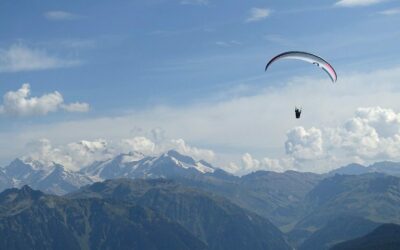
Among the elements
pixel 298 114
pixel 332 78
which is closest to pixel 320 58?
pixel 332 78

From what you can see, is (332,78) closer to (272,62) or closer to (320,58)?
(320,58)

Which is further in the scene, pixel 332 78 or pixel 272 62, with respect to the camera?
pixel 272 62

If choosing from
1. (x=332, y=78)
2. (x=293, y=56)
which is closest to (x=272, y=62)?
(x=293, y=56)

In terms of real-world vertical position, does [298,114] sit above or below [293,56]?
below

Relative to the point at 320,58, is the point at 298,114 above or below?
below

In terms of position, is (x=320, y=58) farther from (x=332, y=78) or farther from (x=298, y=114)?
(x=298, y=114)
